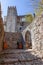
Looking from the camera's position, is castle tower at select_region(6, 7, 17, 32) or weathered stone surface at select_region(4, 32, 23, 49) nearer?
weathered stone surface at select_region(4, 32, 23, 49)

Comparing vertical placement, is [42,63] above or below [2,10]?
below

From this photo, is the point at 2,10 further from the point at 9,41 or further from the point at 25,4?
the point at 9,41

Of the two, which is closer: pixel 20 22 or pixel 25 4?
pixel 25 4

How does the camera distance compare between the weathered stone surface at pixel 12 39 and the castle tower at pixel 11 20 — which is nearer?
the weathered stone surface at pixel 12 39

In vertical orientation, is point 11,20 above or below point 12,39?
above

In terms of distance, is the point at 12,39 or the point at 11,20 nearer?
the point at 12,39

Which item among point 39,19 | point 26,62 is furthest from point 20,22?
point 26,62

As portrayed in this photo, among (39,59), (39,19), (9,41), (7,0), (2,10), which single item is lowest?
(9,41)

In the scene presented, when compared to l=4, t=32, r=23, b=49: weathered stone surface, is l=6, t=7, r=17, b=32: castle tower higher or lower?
higher

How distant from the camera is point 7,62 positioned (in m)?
3.29

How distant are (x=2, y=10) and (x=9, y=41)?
279 inches

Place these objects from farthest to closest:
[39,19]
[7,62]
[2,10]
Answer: [39,19], [2,10], [7,62]

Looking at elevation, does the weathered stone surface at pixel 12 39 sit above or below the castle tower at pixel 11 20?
below

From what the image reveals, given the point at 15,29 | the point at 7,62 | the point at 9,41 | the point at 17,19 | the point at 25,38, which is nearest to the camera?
the point at 7,62
